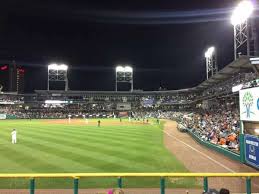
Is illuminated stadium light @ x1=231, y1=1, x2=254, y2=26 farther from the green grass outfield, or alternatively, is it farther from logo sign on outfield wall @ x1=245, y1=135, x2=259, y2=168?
logo sign on outfield wall @ x1=245, y1=135, x2=259, y2=168

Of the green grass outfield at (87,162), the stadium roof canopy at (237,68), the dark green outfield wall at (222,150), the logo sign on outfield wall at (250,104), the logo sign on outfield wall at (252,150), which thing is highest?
the stadium roof canopy at (237,68)

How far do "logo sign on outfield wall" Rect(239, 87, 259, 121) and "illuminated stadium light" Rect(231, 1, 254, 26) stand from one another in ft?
56.9

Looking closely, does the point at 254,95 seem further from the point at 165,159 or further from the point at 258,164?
the point at 165,159

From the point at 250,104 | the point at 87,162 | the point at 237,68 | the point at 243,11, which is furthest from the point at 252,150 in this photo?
the point at 237,68

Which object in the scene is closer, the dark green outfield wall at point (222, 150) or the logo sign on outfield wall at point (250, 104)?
the logo sign on outfield wall at point (250, 104)

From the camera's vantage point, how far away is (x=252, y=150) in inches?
557

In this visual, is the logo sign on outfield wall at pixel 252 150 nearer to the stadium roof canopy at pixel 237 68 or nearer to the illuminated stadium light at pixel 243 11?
the stadium roof canopy at pixel 237 68

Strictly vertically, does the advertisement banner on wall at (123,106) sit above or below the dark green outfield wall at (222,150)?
above

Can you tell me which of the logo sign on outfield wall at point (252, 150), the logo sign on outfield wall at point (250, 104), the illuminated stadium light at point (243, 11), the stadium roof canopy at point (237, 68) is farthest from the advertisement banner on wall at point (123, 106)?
the logo sign on outfield wall at point (252, 150)

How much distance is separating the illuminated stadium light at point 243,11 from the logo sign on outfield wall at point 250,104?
1733cm

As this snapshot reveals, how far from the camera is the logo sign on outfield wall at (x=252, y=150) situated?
532 inches

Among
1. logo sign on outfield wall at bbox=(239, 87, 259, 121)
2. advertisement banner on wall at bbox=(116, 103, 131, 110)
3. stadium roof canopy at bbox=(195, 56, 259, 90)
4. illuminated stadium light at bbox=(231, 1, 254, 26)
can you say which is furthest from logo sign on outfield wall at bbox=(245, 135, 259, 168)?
advertisement banner on wall at bbox=(116, 103, 131, 110)

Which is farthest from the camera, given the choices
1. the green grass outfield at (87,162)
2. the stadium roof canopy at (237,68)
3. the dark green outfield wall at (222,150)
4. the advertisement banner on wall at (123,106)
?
the advertisement banner on wall at (123,106)

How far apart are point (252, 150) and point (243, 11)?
2034cm
